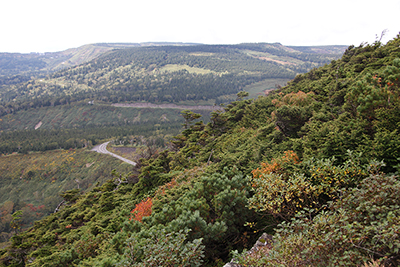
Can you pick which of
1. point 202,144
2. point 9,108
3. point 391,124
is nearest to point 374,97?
point 391,124

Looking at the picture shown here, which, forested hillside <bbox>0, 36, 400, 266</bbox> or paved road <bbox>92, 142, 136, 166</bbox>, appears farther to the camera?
paved road <bbox>92, 142, 136, 166</bbox>

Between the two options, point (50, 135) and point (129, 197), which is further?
point (50, 135)

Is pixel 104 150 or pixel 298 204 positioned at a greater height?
pixel 298 204

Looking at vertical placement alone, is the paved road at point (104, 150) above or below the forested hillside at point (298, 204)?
below

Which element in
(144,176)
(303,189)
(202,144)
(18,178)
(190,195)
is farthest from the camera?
(18,178)

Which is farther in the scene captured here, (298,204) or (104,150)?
(104,150)

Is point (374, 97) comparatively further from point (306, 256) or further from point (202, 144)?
point (202, 144)

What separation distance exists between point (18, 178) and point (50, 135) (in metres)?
50.7

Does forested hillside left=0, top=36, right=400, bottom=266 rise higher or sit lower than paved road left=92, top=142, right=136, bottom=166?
higher

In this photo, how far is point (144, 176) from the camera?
86.4 ft

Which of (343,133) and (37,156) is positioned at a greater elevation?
(343,133)

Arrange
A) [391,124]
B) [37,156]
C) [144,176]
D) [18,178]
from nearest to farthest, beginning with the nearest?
[391,124] → [144,176] → [18,178] → [37,156]

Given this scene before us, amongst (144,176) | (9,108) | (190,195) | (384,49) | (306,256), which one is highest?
(384,49)

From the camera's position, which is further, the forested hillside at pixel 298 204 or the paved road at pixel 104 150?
the paved road at pixel 104 150
